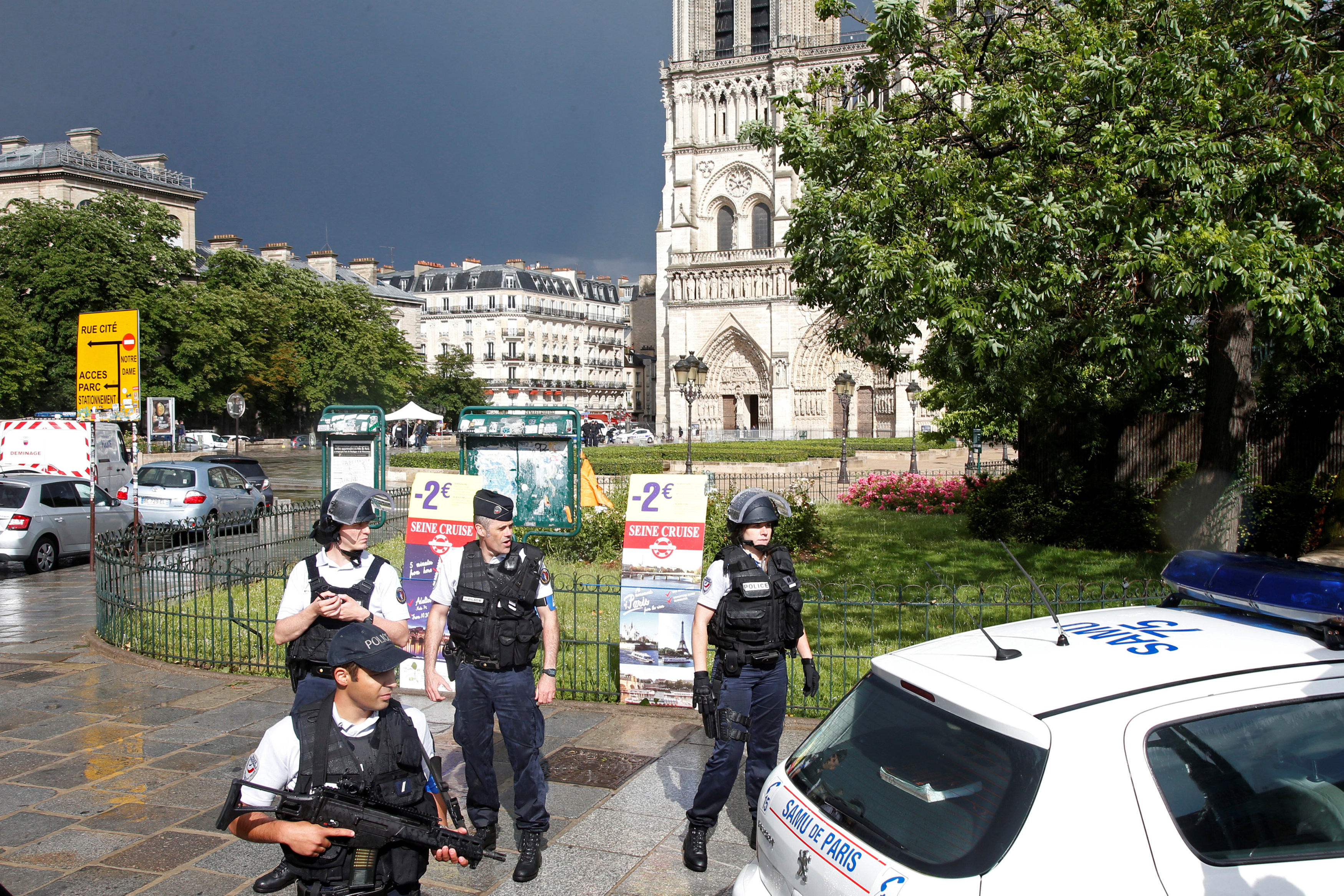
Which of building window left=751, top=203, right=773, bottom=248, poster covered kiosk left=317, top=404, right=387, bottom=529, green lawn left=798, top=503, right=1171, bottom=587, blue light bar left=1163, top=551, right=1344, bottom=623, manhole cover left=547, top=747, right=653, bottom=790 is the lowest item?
manhole cover left=547, top=747, right=653, bottom=790

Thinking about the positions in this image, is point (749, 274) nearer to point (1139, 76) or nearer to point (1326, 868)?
point (1139, 76)

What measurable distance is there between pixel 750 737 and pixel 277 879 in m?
2.38

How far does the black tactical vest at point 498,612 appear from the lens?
433 centimetres

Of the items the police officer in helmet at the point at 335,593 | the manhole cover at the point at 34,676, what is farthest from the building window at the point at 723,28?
the police officer in helmet at the point at 335,593

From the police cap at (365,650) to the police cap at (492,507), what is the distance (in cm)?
161

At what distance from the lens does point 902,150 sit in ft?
31.3

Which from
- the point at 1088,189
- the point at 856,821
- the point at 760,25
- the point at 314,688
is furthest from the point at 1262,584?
the point at 760,25

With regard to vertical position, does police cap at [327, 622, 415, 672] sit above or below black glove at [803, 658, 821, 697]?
above

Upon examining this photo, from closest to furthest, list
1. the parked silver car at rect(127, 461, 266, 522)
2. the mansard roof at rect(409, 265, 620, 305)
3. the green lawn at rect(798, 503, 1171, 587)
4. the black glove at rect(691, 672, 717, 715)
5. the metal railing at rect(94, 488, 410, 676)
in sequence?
1. the black glove at rect(691, 672, 717, 715)
2. the metal railing at rect(94, 488, 410, 676)
3. the green lawn at rect(798, 503, 1171, 587)
4. the parked silver car at rect(127, 461, 266, 522)
5. the mansard roof at rect(409, 265, 620, 305)

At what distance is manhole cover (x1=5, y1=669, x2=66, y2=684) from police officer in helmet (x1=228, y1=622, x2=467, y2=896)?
650 cm

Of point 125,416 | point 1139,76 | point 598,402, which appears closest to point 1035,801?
point 1139,76

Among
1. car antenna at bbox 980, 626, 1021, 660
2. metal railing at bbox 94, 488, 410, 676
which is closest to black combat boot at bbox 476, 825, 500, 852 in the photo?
car antenna at bbox 980, 626, 1021, 660

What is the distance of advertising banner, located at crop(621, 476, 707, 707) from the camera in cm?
666

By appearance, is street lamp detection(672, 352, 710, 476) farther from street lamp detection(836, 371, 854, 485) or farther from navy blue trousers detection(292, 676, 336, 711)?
navy blue trousers detection(292, 676, 336, 711)
